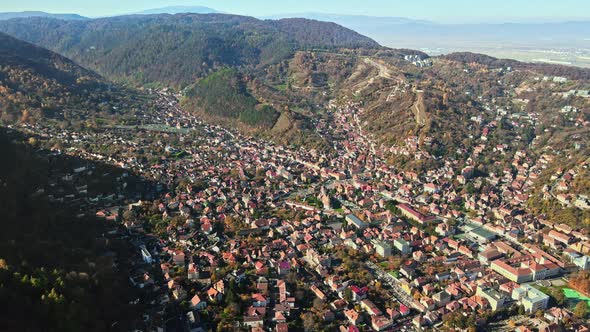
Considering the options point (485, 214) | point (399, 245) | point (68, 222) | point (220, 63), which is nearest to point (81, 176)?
point (68, 222)

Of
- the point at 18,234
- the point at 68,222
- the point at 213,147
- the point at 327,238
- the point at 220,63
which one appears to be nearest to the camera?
the point at 18,234

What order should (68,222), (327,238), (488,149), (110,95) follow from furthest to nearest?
(110,95)
(488,149)
(327,238)
(68,222)

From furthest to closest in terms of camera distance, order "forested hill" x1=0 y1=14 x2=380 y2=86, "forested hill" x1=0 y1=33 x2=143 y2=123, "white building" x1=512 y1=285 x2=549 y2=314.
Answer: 1. "forested hill" x1=0 y1=14 x2=380 y2=86
2. "forested hill" x1=0 y1=33 x2=143 y2=123
3. "white building" x1=512 y1=285 x2=549 y2=314

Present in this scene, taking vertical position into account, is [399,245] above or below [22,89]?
below

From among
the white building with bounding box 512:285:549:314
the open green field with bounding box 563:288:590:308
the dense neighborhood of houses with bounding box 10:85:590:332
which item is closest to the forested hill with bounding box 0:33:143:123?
the dense neighborhood of houses with bounding box 10:85:590:332

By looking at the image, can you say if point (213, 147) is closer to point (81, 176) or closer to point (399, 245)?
point (81, 176)

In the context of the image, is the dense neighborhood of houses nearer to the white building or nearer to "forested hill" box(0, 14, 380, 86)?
the white building

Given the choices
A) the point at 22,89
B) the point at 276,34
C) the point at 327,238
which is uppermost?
the point at 276,34
